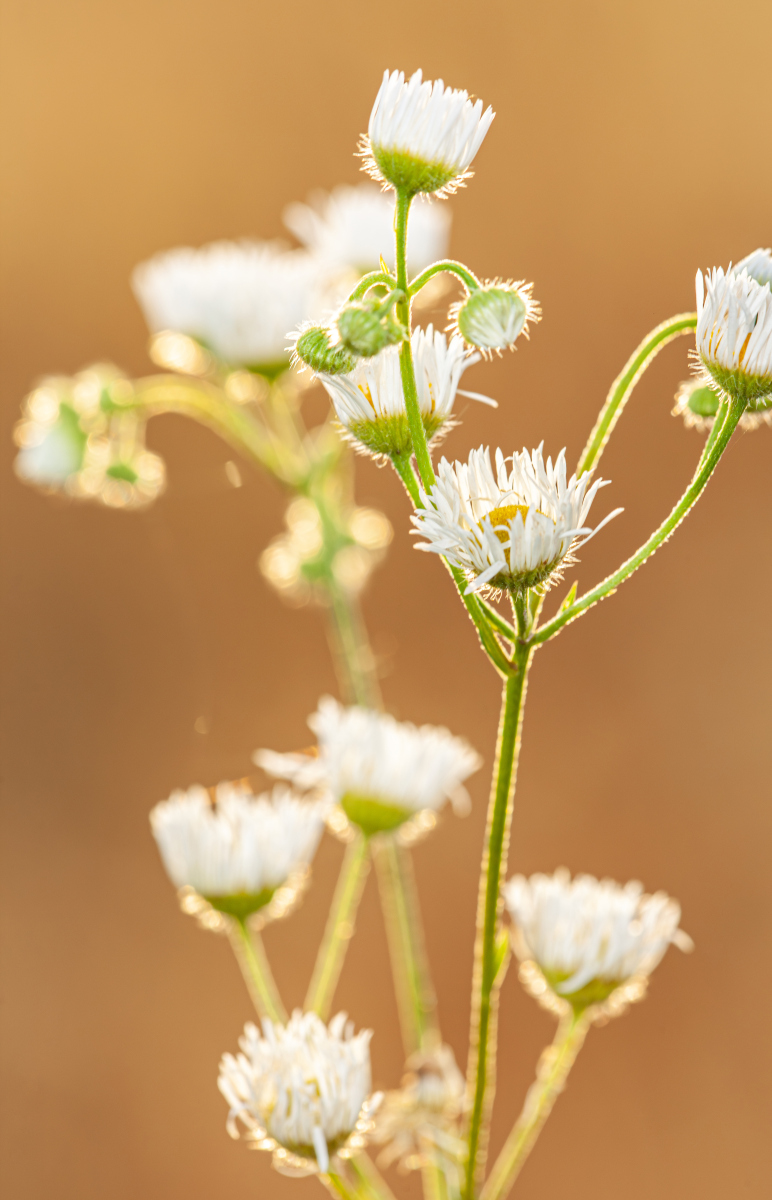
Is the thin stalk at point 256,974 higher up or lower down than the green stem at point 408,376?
lower down

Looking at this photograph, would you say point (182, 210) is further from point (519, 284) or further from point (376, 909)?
point (519, 284)

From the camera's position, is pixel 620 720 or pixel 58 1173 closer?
pixel 58 1173

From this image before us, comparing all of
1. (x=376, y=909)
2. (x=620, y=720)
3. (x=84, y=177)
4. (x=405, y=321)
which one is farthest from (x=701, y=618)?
(x=405, y=321)

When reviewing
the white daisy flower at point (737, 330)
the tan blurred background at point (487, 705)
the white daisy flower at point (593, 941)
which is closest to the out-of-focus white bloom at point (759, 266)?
the white daisy flower at point (737, 330)

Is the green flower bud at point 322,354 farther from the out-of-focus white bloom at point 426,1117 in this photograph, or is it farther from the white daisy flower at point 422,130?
the out-of-focus white bloom at point 426,1117

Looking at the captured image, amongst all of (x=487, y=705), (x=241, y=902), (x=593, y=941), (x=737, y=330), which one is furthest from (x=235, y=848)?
(x=487, y=705)

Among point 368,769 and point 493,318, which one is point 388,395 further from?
point 368,769
